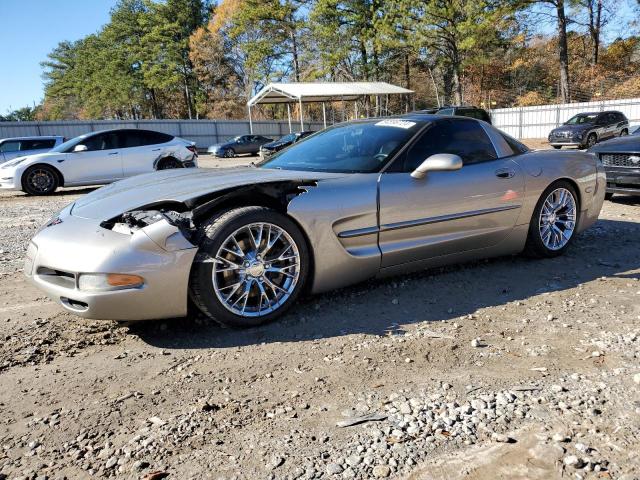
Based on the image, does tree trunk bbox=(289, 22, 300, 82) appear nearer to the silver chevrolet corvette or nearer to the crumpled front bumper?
the silver chevrolet corvette

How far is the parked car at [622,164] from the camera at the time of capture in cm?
727

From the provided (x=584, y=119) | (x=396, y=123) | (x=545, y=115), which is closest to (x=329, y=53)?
(x=545, y=115)

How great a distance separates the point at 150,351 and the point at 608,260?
4053 mm

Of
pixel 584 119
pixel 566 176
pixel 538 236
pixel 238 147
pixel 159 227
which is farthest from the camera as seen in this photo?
pixel 238 147

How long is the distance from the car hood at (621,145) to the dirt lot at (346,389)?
14.4 feet

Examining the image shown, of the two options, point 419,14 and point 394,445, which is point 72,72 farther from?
point 394,445

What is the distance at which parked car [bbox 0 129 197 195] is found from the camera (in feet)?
36.1

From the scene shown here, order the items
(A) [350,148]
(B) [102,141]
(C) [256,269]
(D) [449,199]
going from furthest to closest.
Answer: (B) [102,141]
(A) [350,148]
(D) [449,199]
(C) [256,269]

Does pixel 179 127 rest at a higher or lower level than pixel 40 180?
higher

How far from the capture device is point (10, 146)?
47.0ft

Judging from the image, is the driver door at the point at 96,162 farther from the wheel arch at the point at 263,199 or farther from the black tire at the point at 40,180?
the wheel arch at the point at 263,199

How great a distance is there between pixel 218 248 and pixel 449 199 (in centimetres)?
181

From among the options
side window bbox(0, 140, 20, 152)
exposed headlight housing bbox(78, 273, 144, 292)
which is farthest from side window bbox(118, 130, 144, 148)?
exposed headlight housing bbox(78, 273, 144, 292)

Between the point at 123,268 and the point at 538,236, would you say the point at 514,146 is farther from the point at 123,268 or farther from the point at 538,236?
the point at 123,268
